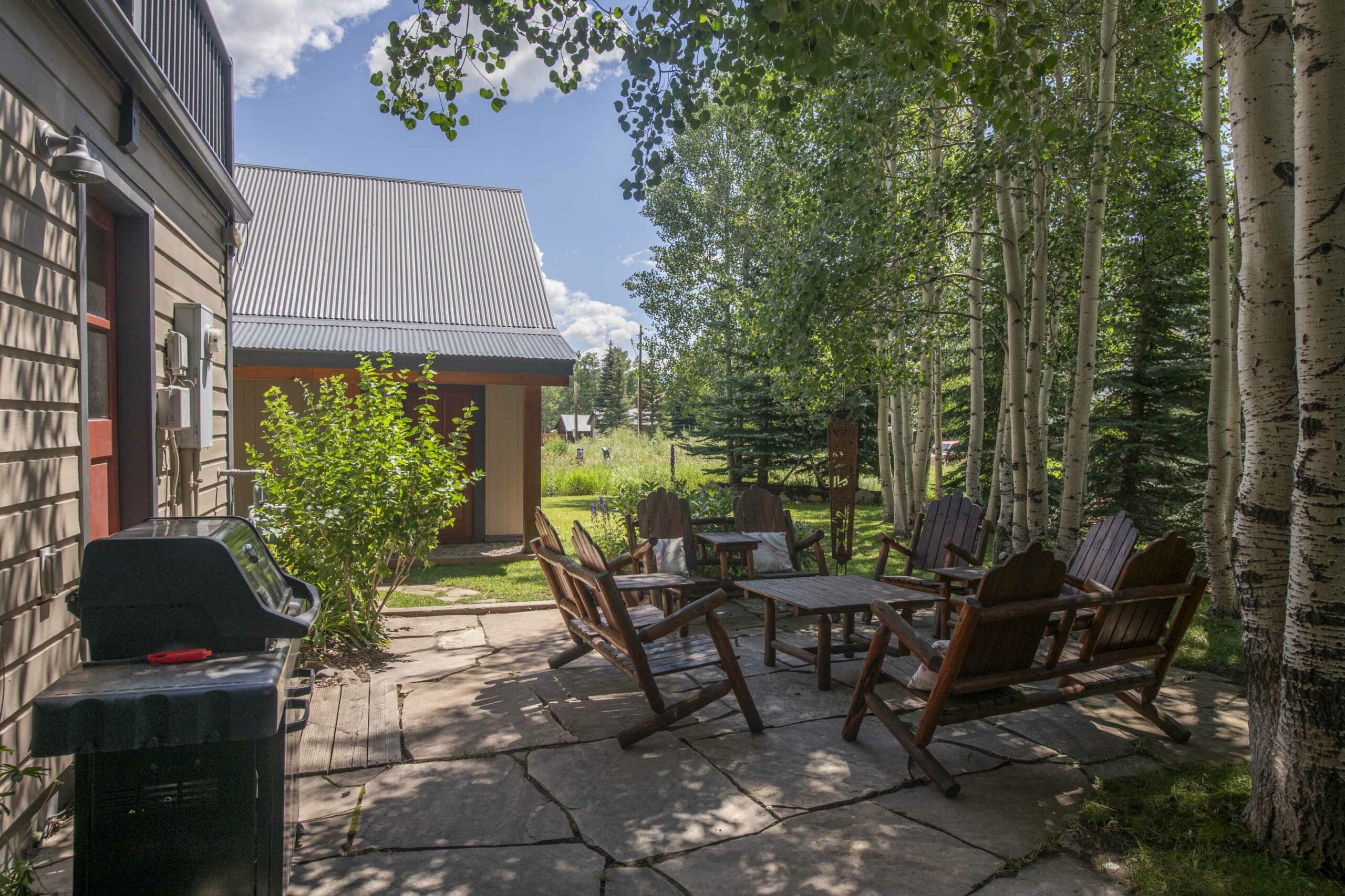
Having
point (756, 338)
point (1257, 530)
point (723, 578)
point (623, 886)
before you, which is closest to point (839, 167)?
point (756, 338)

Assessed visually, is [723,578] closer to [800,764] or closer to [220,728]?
[800,764]

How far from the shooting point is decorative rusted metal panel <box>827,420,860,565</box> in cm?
825

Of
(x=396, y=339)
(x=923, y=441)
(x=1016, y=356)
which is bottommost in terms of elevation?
(x=923, y=441)

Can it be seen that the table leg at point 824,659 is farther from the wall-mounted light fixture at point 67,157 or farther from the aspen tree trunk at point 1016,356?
the wall-mounted light fixture at point 67,157

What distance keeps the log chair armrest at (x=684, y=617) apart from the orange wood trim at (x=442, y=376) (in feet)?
16.3

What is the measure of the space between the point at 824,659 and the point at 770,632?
0.53 meters

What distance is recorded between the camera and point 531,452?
902cm

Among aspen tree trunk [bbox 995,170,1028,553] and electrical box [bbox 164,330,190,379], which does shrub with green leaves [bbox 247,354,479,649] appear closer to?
electrical box [bbox 164,330,190,379]

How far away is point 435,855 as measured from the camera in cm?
276

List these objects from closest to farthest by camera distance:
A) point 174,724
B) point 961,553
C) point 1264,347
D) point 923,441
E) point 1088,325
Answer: point 174,724 → point 1264,347 → point 961,553 → point 1088,325 → point 923,441

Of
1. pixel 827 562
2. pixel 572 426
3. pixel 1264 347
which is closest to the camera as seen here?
pixel 1264 347

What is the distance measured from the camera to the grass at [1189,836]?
2.52 meters

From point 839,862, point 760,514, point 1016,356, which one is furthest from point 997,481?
point 839,862

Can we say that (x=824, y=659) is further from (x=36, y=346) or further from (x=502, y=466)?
(x=502, y=466)
